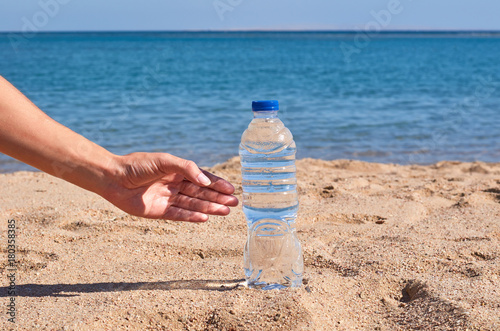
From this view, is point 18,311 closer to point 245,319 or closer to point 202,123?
point 245,319

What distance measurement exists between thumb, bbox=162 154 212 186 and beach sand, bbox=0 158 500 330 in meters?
0.54

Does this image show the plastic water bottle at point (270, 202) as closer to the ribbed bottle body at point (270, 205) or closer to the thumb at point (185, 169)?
the ribbed bottle body at point (270, 205)

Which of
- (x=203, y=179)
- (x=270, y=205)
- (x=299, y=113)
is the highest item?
(x=203, y=179)

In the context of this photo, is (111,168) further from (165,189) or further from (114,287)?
(114,287)

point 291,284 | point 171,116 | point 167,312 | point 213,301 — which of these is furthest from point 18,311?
point 171,116

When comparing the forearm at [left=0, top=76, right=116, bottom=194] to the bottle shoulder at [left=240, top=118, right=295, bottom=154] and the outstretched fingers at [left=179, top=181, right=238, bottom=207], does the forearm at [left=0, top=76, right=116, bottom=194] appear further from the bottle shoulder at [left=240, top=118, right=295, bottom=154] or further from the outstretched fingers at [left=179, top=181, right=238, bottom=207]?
the bottle shoulder at [left=240, top=118, right=295, bottom=154]

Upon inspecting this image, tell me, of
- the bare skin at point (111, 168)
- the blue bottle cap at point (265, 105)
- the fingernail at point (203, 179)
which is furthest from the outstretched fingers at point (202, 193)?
the blue bottle cap at point (265, 105)

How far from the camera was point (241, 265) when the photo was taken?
2773 mm

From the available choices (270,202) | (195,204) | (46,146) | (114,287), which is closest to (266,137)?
(270,202)

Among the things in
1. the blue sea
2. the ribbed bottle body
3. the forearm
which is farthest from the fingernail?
the blue sea

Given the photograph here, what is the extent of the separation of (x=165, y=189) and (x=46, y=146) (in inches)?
22.7

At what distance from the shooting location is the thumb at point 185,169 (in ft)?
7.10

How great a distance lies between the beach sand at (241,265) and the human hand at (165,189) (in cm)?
38

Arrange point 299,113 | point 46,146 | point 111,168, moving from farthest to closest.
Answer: point 299,113 < point 111,168 < point 46,146
